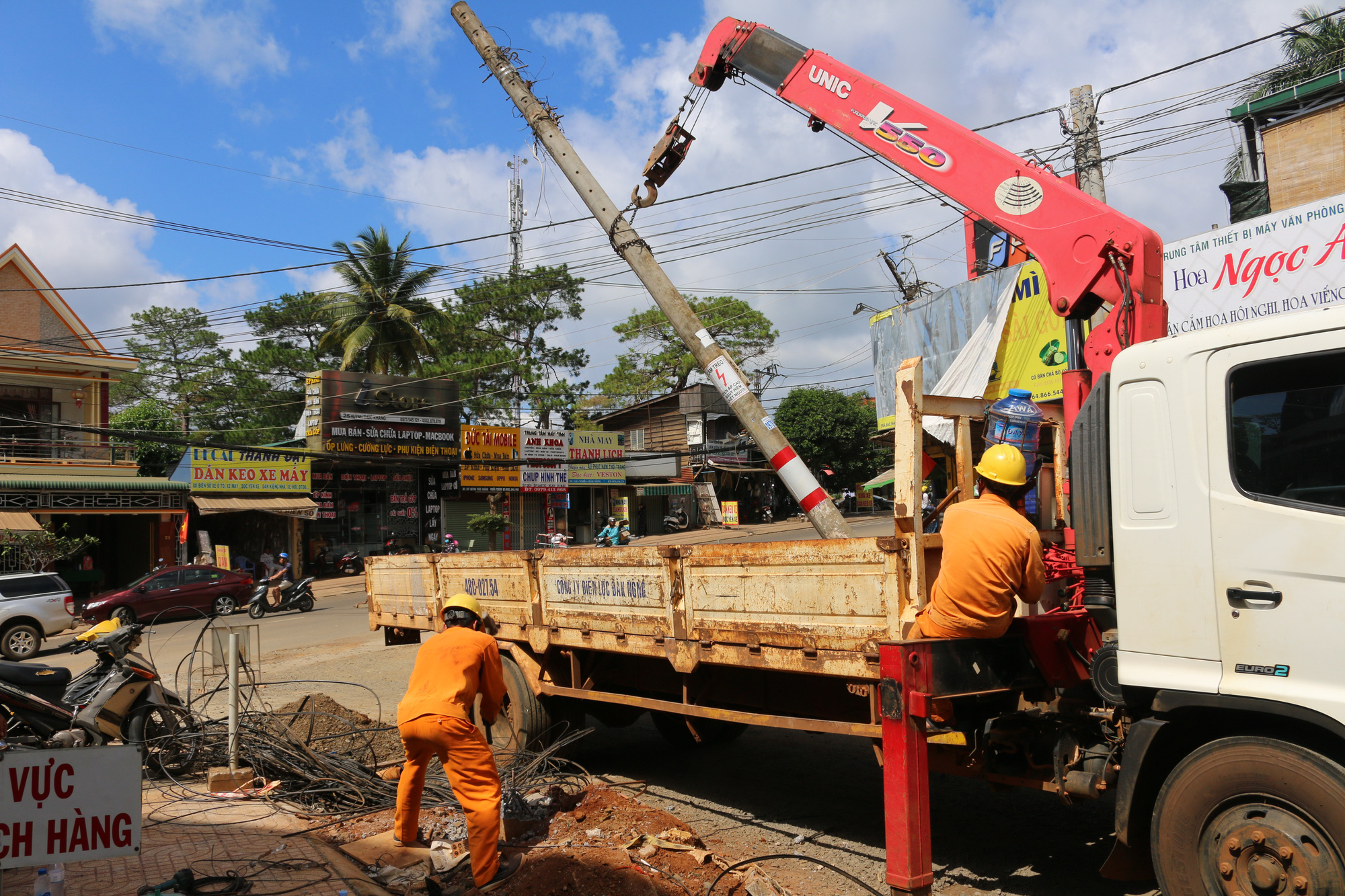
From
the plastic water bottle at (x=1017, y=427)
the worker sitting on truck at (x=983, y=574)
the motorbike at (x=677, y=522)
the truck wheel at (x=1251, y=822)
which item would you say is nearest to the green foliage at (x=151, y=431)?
the motorbike at (x=677, y=522)

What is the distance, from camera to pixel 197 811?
5668mm

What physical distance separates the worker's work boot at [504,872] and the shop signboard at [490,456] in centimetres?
2472

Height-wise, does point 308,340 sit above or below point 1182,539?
above

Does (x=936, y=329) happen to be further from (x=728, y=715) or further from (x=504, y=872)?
(x=504, y=872)

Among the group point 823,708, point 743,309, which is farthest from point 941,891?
point 743,309

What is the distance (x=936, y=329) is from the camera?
16.6m

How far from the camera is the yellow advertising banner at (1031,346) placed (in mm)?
13758

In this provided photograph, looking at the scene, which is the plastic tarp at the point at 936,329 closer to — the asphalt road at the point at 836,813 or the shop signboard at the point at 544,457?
the asphalt road at the point at 836,813

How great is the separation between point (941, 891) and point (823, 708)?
3.40 ft

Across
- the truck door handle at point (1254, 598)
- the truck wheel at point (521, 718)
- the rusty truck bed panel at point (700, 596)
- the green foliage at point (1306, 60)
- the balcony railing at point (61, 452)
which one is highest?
the green foliage at point (1306, 60)

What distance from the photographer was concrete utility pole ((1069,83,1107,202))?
12.1 m

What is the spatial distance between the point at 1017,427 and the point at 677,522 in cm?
3223

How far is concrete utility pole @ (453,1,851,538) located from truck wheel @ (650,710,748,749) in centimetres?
174

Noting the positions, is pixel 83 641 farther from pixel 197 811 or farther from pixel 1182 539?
pixel 1182 539
